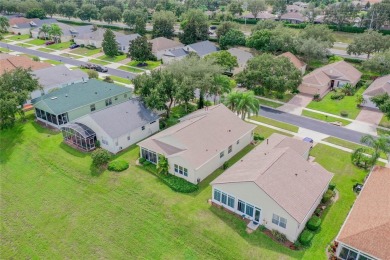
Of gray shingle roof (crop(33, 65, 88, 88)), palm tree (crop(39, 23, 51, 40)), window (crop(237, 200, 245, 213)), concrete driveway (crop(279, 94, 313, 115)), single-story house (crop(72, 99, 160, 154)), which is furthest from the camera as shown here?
palm tree (crop(39, 23, 51, 40))

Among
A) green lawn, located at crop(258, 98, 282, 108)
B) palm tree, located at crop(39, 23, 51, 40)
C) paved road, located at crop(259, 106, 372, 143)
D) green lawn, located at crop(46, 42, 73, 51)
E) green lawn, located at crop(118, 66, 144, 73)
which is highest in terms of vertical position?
palm tree, located at crop(39, 23, 51, 40)

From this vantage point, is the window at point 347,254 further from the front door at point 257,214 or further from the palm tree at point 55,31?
the palm tree at point 55,31

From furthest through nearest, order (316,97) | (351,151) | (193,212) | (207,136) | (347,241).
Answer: (316,97)
(351,151)
(207,136)
(193,212)
(347,241)

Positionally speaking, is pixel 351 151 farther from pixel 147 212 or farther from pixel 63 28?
pixel 63 28

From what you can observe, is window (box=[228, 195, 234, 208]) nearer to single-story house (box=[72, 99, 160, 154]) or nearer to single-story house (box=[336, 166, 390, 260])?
single-story house (box=[336, 166, 390, 260])

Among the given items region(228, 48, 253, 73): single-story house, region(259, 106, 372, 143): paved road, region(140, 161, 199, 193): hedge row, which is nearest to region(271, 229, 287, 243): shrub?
region(140, 161, 199, 193): hedge row

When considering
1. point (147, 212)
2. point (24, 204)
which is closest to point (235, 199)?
point (147, 212)
